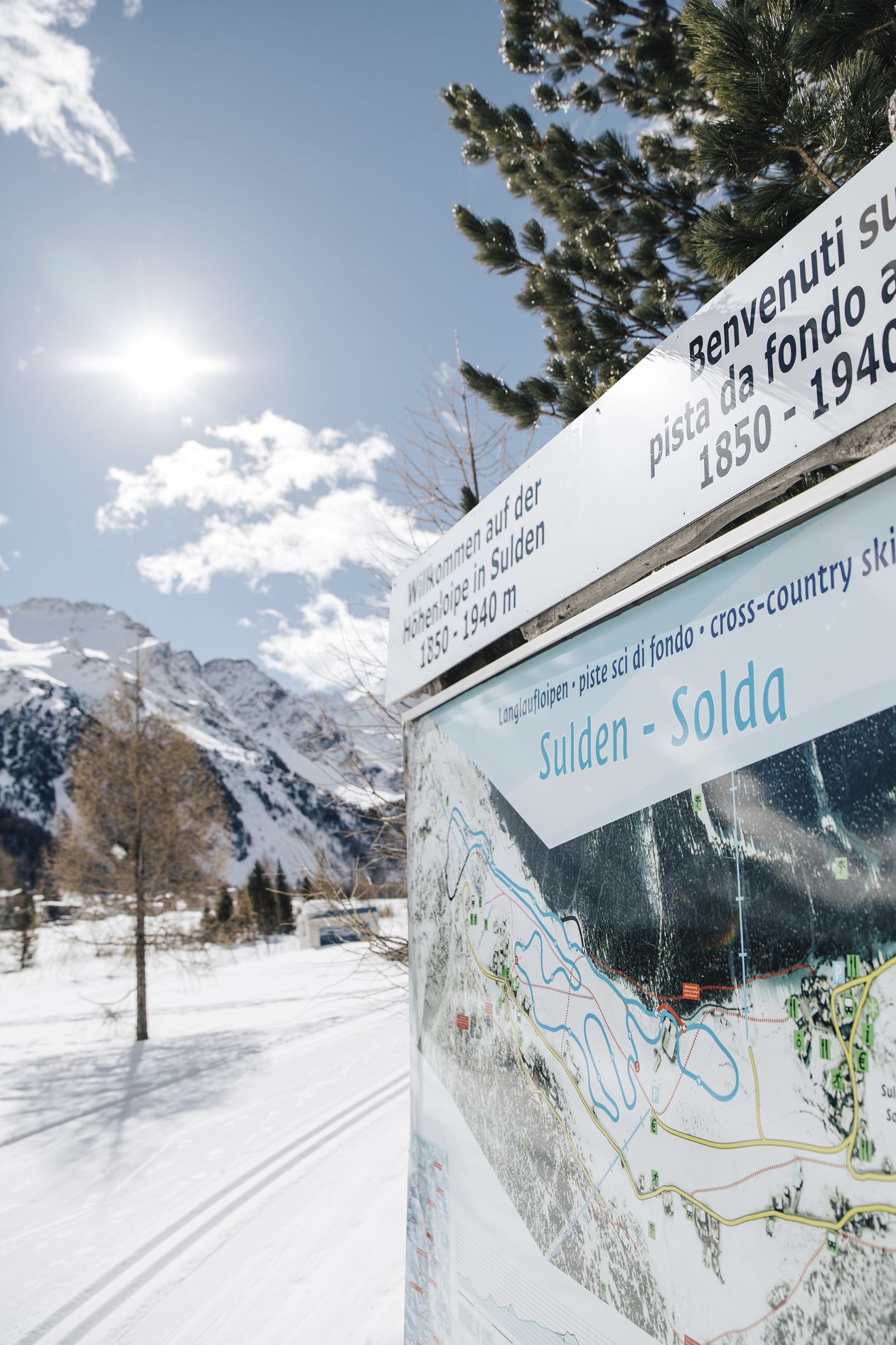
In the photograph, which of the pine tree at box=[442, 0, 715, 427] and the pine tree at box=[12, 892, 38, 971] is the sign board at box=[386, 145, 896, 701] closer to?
the pine tree at box=[442, 0, 715, 427]

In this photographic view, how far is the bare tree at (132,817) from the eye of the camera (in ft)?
51.0

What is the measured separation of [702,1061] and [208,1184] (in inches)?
274

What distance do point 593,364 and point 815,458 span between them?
3.52 metres

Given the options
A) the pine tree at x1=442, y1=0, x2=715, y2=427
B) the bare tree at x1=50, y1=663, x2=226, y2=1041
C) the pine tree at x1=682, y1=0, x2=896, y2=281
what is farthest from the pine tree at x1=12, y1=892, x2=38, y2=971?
the pine tree at x1=682, y1=0, x2=896, y2=281

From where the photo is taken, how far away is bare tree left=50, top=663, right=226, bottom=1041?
611 inches

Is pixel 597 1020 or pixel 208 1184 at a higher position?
pixel 597 1020

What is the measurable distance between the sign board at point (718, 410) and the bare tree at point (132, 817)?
14732 millimetres

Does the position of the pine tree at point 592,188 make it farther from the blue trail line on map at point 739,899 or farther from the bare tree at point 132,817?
the bare tree at point 132,817

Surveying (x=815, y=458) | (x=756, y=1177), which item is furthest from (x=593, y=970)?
(x=815, y=458)

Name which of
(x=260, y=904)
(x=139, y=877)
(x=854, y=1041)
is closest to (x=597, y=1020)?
(x=854, y=1041)

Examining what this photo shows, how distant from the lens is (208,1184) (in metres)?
6.88

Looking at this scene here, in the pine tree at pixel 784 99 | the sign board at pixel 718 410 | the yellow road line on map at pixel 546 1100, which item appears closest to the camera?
the sign board at pixel 718 410

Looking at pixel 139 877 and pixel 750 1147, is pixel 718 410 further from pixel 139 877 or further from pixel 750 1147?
pixel 139 877

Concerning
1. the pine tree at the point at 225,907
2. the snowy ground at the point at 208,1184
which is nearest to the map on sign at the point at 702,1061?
the snowy ground at the point at 208,1184
